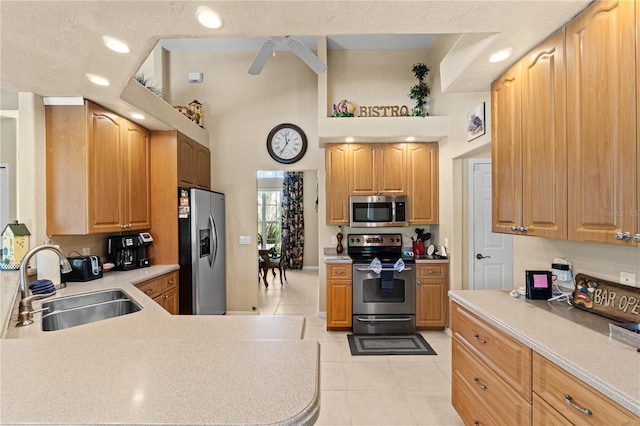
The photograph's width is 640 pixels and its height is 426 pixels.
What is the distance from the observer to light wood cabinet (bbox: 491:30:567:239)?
1577mm

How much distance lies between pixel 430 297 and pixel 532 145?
238 cm

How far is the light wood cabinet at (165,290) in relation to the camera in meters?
2.83

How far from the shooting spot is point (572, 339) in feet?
4.29

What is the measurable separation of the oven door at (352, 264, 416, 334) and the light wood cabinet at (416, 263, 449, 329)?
71mm

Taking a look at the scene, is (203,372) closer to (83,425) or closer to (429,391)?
(83,425)

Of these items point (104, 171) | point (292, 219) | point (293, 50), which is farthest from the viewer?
point (292, 219)

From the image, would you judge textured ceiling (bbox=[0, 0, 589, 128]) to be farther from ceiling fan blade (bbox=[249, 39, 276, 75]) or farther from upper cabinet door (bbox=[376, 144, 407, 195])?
upper cabinet door (bbox=[376, 144, 407, 195])

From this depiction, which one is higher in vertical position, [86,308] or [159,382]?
[159,382]

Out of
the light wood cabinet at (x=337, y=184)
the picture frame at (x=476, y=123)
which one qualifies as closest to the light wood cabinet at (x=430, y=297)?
the light wood cabinet at (x=337, y=184)

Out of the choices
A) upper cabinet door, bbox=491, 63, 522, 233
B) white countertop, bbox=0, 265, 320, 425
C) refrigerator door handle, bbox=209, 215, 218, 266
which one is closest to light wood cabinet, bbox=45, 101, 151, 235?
refrigerator door handle, bbox=209, 215, 218, 266

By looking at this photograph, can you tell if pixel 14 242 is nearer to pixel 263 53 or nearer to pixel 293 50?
pixel 263 53

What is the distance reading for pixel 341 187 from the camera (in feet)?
13.0

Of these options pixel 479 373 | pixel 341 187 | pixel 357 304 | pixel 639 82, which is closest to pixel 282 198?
pixel 341 187

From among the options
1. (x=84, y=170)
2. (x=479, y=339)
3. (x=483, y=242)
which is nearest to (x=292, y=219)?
(x=483, y=242)
